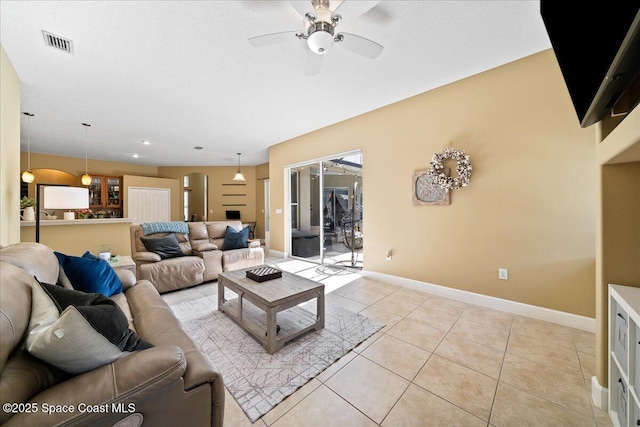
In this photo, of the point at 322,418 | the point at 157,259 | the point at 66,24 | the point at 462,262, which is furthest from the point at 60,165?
the point at 462,262

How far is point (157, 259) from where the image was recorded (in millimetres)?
3383

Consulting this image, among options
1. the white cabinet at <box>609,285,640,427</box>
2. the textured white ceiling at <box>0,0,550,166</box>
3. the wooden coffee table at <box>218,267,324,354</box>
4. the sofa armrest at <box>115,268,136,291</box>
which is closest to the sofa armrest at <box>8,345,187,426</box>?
the wooden coffee table at <box>218,267,324,354</box>

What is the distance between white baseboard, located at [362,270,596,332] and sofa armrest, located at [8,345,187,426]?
3.08 metres

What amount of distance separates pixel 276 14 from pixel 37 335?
7.78 ft

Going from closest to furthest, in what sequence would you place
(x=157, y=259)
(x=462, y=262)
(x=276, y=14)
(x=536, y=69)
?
(x=276, y=14)
(x=536, y=69)
(x=462, y=262)
(x=157, y=259)

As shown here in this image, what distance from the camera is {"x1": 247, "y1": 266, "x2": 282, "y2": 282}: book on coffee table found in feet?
7.86

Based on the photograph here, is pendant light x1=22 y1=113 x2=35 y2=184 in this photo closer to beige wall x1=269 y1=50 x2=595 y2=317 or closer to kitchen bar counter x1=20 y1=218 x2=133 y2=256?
kitchen bar counter x1=20 y1=218 x2=133 y2=256

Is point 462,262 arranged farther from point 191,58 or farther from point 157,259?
point 157,259

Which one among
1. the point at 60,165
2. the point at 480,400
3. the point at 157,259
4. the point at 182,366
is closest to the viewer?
the point at 182,366

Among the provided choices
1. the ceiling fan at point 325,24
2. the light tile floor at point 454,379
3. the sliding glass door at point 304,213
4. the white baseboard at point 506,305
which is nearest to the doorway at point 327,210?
the sliding glass door at point 304,213

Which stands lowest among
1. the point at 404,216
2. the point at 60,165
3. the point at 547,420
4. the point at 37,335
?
the point at 547,420

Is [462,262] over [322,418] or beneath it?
over

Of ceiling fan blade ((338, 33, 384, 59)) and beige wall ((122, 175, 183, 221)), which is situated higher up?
ceiling fan blade ((338, 33, 384, 59))

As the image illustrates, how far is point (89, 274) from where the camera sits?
183cm
